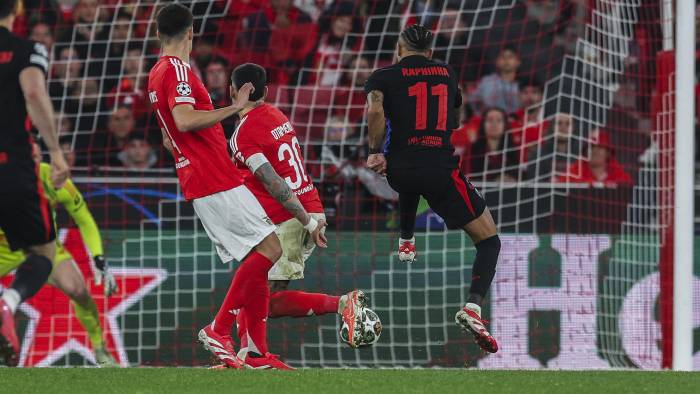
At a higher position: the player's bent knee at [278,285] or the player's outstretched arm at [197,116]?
the player's outstretched arm at [197,116]

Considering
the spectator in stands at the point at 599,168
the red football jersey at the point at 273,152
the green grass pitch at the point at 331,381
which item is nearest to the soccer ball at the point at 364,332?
the green grass pitch at the point at 331,381

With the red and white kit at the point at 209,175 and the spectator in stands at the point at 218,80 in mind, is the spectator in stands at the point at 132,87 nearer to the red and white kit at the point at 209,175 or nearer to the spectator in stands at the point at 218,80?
the spectator in stands at the point at 218,80

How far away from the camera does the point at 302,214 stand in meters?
7.72

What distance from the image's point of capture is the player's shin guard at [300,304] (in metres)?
8.25

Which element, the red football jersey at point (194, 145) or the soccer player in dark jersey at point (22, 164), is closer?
the soccer player in dark jersey at point (22, 164)

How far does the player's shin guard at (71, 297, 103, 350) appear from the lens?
9953 mm

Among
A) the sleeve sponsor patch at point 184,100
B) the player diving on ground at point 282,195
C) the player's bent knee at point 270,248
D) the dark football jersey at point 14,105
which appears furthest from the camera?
the player diving on ground at point 282,195

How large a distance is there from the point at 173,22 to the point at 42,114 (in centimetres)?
143

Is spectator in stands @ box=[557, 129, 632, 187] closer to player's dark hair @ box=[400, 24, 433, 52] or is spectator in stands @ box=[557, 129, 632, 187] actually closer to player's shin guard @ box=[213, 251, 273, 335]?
player's dark hair @ box=[400, 24, 433, 52]

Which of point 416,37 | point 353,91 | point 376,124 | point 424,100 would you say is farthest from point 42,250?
point 353,91

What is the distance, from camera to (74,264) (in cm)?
987

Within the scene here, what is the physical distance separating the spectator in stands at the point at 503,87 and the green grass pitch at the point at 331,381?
15.7 ft

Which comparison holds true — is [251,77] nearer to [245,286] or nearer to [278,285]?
[245,286]

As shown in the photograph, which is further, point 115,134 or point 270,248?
point 115,134
